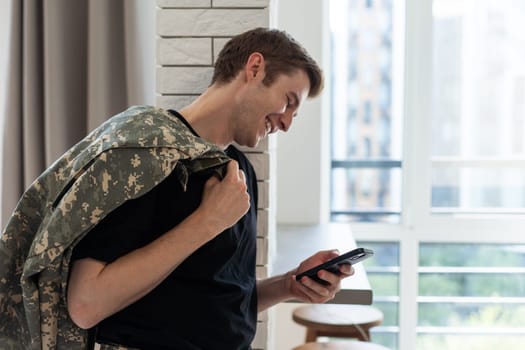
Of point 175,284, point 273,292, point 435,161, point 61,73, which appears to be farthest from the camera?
point 435,161

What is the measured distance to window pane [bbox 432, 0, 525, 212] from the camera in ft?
9.66

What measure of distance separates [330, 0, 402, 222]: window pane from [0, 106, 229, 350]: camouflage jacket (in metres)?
1.98

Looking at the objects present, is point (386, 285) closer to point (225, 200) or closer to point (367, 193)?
point (367, 193)

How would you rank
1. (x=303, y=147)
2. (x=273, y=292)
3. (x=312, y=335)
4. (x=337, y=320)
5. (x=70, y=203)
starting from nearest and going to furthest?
1. (x=70, y=203)
2. (x=273, y=292)
3. (x=337, y=320)
4. (x=312, y=335)
5. (x=303, y=147)

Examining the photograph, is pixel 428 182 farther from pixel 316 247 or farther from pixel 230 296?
pixel 230 296

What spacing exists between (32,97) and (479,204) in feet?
6.37

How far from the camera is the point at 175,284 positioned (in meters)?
1.11

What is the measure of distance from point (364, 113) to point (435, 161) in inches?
14.3

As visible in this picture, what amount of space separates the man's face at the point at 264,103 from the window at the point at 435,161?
174 cm

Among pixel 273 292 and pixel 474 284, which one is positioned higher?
pixel 273 292

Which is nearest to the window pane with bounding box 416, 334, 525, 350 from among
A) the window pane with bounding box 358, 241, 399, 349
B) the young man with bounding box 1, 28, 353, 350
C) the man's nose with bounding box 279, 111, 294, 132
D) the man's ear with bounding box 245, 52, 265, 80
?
the window pane with bounding box 358, 241, 399, 349

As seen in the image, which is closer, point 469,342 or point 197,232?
point 197,232

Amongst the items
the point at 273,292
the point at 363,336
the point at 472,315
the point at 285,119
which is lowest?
the point at 472,315

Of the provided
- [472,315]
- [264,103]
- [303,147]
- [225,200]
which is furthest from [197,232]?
[472,315]
